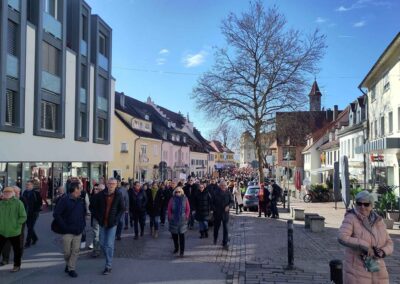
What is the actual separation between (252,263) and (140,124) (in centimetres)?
3990

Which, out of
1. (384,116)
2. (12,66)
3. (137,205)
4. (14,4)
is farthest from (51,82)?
(384,116)

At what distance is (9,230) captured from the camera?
8164mm

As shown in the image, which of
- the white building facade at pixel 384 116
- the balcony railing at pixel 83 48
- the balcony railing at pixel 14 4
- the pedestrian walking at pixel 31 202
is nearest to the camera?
the pedestrian walking at pixel 31 202

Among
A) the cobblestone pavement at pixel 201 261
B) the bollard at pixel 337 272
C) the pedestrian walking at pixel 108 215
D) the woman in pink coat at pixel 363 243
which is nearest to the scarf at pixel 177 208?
the cobblestone pavement at pixel 201 261

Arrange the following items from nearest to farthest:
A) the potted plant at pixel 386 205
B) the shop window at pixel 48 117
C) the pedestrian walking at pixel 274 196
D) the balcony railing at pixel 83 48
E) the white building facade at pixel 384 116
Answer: the potted plant at pixel 386 205
the pedestrian walking at pixel 274 196
the white building facade at pixel 384 116
the shop window at pixel 48 117
the balcony railing at pixel 83 48

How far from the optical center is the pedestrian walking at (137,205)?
12951mm

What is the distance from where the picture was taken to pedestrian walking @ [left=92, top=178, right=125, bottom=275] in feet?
27.2

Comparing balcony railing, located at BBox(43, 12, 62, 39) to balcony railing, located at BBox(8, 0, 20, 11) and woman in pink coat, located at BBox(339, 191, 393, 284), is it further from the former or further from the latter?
woman in pink coat, located at BBox(339, 191, 393, 284)

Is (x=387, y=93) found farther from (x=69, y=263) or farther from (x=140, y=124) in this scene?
(x=140, y=124)

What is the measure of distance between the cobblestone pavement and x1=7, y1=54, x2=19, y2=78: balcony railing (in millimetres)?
9864

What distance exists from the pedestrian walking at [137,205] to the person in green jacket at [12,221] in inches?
189

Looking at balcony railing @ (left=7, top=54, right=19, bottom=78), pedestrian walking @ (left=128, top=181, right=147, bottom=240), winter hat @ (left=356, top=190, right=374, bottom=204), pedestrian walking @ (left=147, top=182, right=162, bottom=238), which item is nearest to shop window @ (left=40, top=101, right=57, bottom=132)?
balcony railing @ (left=7, top=54, right=19, bottom=78)

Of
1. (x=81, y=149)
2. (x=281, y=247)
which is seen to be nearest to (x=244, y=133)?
(x=81, y=149)

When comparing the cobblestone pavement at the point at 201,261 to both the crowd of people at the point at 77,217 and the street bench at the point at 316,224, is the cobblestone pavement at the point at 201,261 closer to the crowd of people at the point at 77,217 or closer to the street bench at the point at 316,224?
the crowd of people at the point at 77,217
